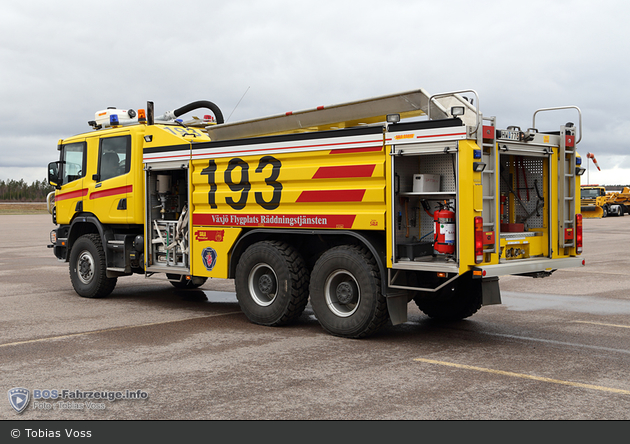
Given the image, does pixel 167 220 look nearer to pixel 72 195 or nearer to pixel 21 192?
pixel 72 195

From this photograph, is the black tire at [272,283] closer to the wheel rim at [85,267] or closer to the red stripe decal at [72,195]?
the wheel rim at [85,267]

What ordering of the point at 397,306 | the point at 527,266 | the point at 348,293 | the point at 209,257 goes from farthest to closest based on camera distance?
the point at 209,257 < the point at 348,293 < the point at 397,306 < the point at 527,266

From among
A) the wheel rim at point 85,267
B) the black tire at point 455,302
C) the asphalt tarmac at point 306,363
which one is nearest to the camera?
the asphalt tarmac at point 306,363

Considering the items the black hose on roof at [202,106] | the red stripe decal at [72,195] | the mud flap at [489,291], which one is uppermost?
the black hose on roof at [202,106]

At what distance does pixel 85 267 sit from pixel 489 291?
7.23m

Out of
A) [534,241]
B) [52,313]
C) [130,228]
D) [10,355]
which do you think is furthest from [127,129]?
[534,241]

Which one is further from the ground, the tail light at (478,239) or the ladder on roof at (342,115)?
the ladder on roof at (342,115)

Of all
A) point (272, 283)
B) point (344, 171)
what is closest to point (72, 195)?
point (272, 283)

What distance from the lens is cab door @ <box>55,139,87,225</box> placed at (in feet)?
39.4

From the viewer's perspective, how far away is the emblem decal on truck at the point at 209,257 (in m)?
9.77

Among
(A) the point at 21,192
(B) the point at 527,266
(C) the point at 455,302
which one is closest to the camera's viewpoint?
(B) the point at 527,266

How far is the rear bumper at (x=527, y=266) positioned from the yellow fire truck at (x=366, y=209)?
23 millimetres

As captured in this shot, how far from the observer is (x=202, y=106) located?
12172 millimetres

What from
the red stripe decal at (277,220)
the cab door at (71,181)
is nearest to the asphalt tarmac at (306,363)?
the red stripe decal at (277,220)
